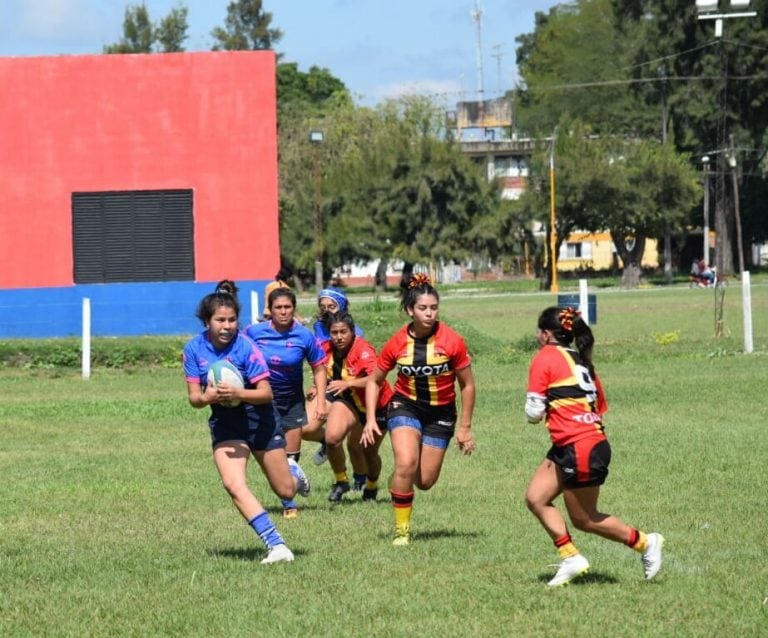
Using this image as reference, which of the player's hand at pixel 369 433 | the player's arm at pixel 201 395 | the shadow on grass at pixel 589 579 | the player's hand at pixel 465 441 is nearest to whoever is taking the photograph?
the shadow on grass at pixel 589 579

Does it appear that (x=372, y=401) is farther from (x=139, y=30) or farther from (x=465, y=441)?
(x=139, y=30)

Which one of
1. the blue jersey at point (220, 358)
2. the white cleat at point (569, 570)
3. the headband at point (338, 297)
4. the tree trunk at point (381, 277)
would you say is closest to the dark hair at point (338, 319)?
the headband at point (338, 297)

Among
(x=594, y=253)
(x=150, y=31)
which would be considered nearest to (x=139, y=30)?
(x=150, y=31)

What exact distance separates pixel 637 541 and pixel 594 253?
113 meters

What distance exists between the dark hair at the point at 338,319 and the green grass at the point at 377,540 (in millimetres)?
1563

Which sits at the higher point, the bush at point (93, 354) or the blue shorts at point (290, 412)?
A: the blue shorts at point (290, 412)

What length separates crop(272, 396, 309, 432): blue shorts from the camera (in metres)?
12.9

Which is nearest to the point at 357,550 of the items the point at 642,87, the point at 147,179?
the point at 147,179

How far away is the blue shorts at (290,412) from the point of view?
12.9 metres

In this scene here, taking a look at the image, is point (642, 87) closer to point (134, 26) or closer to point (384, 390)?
point (134, 26)

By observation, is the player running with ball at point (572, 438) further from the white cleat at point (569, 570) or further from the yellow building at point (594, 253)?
the yellow building at point (594, 253)

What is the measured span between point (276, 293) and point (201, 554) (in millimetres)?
3043

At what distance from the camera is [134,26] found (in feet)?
305

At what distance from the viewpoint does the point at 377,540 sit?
10.8 meters
